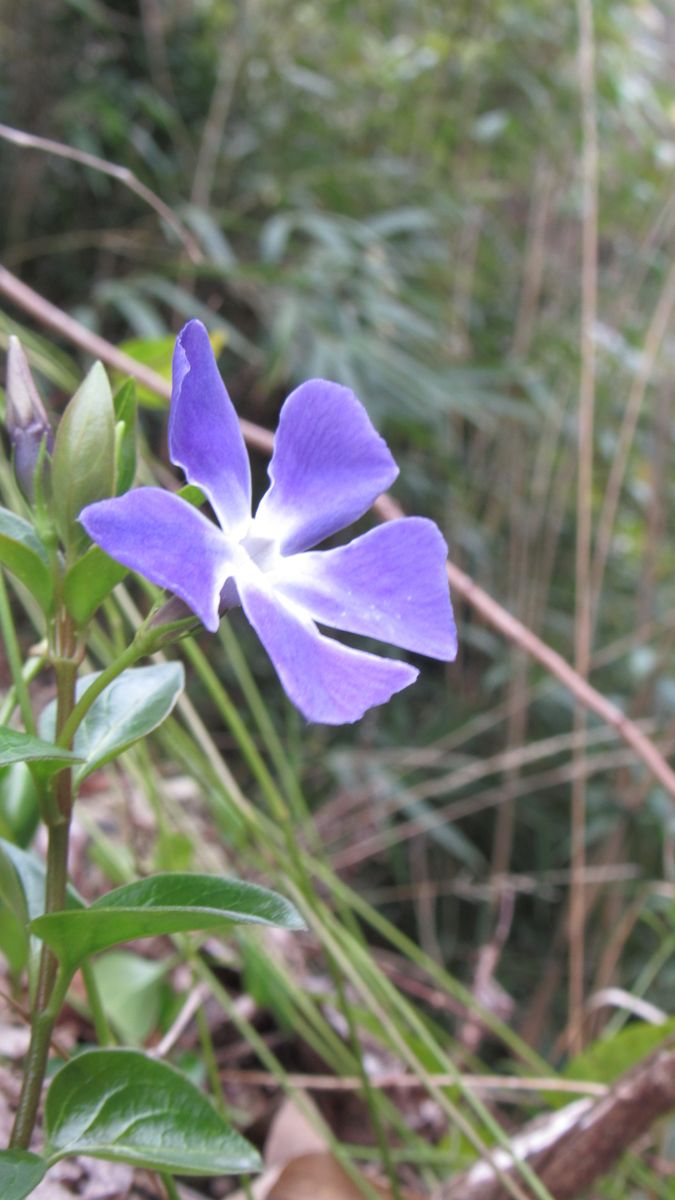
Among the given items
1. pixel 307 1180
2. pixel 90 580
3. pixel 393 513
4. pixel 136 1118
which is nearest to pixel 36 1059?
pixel 136 1118

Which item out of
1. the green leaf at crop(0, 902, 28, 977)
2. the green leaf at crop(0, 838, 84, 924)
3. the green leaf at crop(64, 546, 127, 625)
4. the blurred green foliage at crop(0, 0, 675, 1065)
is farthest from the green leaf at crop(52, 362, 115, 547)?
the blurred green foliage at crop(0, 0, 675, 1065)

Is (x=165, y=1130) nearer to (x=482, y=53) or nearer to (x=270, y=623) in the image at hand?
(x=270, y=623)

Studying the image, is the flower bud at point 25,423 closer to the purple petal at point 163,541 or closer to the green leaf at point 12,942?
the purple petal at point 163,541

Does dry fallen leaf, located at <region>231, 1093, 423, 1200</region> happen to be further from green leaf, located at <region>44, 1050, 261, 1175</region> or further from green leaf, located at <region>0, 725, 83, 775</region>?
green leaf, located at <region>0, 725, 83, 775</region>

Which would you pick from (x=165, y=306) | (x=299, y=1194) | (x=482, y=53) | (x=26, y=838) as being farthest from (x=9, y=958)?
(x=482, y=53)

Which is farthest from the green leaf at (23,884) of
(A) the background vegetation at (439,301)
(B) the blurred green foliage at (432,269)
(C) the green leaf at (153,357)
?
(B) the blurred green foliage at (432,269)

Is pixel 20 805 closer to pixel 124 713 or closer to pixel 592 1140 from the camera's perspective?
pixel 124 713
